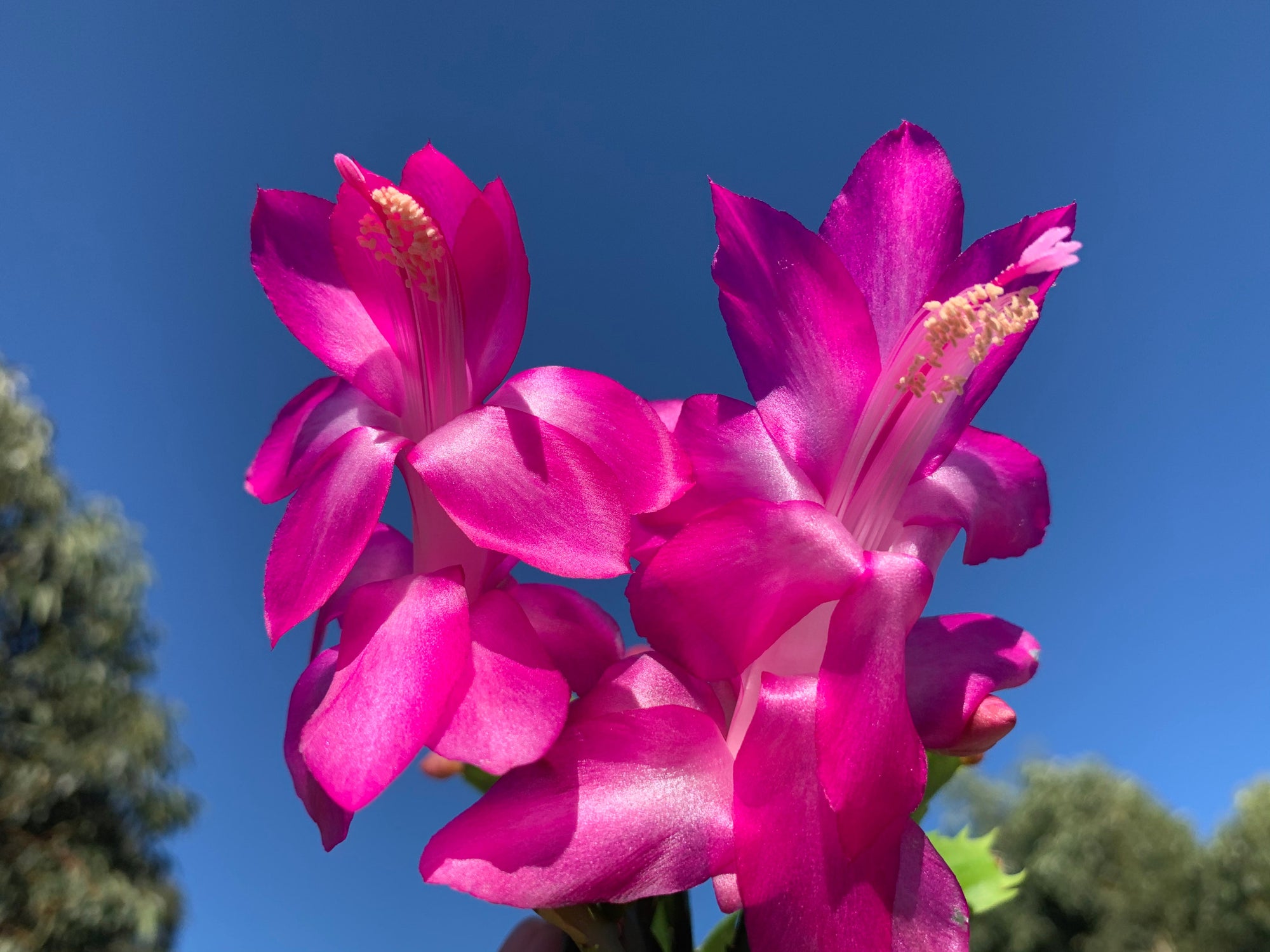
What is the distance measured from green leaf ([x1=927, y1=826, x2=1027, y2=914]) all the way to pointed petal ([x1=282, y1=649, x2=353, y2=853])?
57cm

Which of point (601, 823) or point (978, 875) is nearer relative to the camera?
point (601, 823)

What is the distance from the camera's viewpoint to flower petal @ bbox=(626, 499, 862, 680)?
0.28 metres

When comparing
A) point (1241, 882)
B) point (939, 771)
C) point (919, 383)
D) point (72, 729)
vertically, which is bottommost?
point (1241, 882)

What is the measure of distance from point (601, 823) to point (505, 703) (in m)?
0.05

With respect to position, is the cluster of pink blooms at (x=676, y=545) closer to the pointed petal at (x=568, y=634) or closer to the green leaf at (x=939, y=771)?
the pointed petal at (x=568, y=634)

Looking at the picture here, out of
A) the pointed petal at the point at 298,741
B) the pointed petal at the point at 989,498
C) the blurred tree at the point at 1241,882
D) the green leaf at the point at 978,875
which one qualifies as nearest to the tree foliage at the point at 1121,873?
the blurred tree at the point at 1241,882

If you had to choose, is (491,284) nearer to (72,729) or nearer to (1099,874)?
(72,729)

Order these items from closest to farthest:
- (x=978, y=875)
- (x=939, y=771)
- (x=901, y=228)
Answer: (x=901, y=228) < (x=939, y=771) < (x=978, y=875)

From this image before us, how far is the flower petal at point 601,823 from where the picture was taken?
0.25m

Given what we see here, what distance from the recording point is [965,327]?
1.09 ft

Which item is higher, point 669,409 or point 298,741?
point 669,409

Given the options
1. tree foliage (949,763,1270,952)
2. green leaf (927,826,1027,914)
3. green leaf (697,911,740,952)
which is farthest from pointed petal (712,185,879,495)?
tree foliage (949,763,1270,952)

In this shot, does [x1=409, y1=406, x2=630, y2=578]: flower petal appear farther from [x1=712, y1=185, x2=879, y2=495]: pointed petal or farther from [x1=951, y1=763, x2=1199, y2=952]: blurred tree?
[x1=951, y1=763, x2=1199, y2=952]: blurred tree

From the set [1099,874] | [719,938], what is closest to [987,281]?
[719,938]
